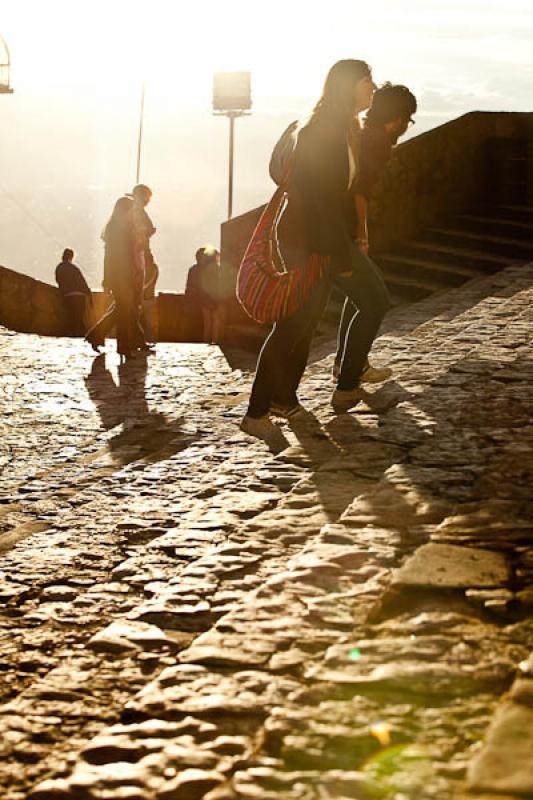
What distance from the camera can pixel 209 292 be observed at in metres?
15.0

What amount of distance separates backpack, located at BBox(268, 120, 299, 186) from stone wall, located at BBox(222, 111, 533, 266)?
299 inches

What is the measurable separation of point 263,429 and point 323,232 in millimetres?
1050

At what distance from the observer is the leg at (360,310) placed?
23.1 feet

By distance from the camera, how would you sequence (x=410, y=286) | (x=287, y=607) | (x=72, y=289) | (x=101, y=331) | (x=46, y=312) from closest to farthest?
(x=287, y=607) < (x=101, y=331) < (x=410, y=286) < (x=72, y=289) < (x=46, y=312)

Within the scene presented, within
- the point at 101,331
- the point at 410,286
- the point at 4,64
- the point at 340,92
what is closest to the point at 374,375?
the point at 340,92

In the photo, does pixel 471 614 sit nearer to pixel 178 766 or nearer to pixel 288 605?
pixel 288 605

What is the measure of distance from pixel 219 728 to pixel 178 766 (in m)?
0.21

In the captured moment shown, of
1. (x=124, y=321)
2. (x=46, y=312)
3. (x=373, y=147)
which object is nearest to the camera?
(x=373, y=147)

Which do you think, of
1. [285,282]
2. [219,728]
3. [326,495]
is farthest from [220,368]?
[219,728]

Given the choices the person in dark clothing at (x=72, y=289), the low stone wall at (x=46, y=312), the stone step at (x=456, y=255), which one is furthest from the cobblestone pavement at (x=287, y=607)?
the low stone wall at (x=46, y=312)

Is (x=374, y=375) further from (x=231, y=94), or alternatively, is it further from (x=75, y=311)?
(x=231, y=94)

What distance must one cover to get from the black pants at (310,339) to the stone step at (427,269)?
20.5 ft

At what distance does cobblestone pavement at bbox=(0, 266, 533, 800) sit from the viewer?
9.41 feet

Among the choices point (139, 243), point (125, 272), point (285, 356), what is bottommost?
point (125, 272)
